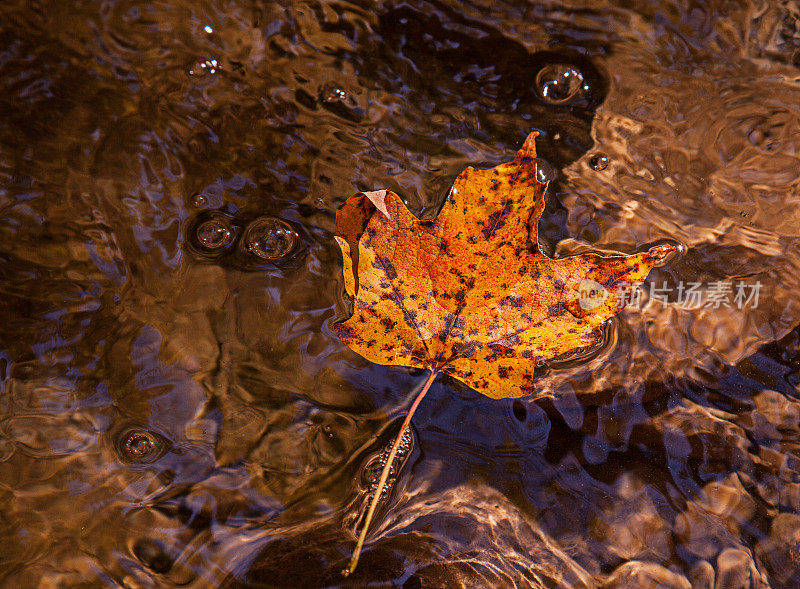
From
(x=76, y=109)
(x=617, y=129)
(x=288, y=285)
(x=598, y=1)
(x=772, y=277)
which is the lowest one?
(x=288, y=285)

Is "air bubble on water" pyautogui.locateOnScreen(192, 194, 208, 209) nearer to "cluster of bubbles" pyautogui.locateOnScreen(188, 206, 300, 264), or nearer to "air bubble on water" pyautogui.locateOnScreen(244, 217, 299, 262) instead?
"cluster of bubbles" pyautogui.locateOnScreen(188, 206, 300, 264)

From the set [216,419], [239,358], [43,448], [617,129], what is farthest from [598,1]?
[43,448]

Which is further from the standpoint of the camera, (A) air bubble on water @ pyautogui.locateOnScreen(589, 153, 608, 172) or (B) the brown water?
(A) air bubble on water @ pyautogui.locateOnScreen(589, 153, 608, 172)

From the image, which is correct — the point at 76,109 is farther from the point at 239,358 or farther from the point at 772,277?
the point at 772,277

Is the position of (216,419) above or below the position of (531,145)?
below

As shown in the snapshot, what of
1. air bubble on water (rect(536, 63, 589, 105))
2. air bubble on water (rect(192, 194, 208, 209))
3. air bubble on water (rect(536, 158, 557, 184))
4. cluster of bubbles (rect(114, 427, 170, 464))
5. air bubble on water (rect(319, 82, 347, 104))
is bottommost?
cluster of bubbles (rect(114, 427, 170, 464))

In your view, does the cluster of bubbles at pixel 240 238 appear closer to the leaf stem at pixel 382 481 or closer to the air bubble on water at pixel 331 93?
the air bubble on water at pixel 331 93

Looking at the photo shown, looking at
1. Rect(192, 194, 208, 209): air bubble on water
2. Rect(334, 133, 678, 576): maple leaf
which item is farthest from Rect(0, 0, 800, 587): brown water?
Rect(334, 133, 678, 576): maple leaf

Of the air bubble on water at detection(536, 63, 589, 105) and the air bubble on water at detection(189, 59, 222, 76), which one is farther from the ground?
the air bubble on water at detection(536, 63, 589, 105)
